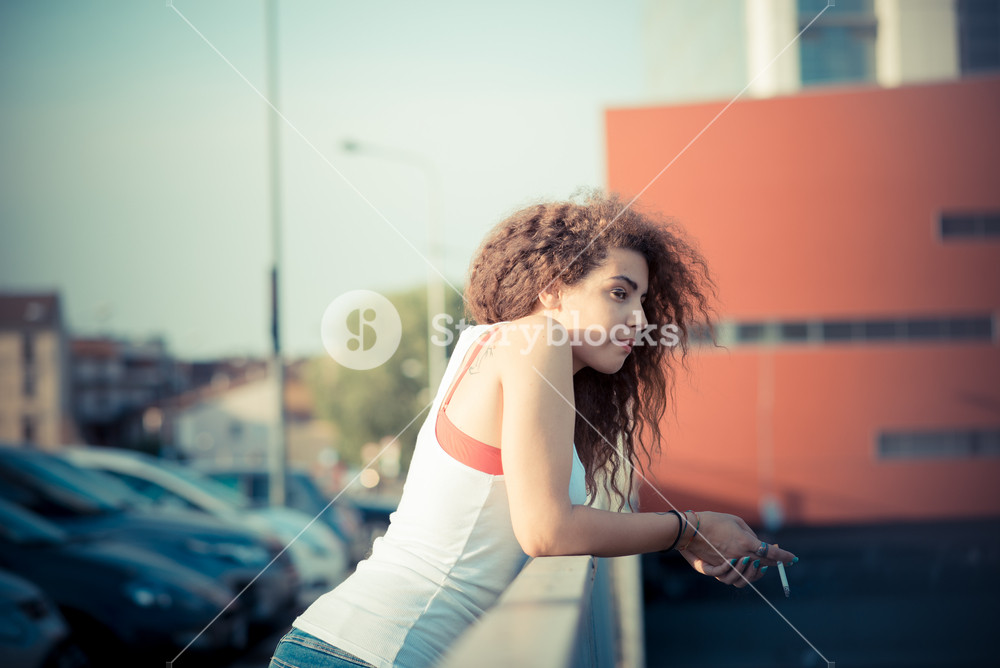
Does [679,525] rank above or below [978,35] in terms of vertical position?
below

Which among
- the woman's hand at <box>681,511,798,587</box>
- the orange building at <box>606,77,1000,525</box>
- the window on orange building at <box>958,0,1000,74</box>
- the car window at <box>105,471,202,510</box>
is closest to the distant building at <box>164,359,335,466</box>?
the orange building at <box>606,77,1000,525</box>

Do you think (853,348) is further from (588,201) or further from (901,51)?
(588,201)

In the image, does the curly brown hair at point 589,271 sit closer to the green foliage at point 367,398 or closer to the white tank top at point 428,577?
the white tank top at point 428,577

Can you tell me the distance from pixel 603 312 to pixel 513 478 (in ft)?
1.49

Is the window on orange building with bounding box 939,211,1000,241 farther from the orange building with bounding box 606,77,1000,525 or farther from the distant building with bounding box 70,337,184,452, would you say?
the distant building with bounding box 70,337,184,452

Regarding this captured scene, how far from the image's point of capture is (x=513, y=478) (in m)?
1.47

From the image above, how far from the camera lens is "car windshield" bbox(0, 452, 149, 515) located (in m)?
6.71

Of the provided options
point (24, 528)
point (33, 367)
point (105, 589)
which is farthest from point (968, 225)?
point (33, 367)

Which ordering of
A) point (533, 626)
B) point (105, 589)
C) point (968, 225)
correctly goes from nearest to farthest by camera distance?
point (533, 626) < point (105, 589) < point (968, 225)

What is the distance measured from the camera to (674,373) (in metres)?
2.51

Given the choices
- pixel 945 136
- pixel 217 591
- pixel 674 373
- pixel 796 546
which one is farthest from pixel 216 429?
pixel 674 373

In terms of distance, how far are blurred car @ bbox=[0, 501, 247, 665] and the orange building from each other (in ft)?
58.0

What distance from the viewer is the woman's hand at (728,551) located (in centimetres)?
177

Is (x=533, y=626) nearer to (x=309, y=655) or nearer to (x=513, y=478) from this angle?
(x=513, y=478)
